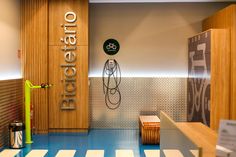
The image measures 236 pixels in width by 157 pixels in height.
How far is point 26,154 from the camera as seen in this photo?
546cm

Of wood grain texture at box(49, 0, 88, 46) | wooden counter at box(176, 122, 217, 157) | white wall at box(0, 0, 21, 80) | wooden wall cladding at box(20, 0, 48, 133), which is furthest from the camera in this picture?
wood grain texture at box(49, 0, 88, 46)

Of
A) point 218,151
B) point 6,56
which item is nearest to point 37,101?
point 6,56

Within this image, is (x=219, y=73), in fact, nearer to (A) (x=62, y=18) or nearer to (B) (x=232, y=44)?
(B) (x=232, y=44)

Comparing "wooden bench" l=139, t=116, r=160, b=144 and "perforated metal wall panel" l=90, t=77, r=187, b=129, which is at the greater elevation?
"perforated metal wall panel" l=90, t=77, r=187, b=129

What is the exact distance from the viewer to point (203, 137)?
2.80 m

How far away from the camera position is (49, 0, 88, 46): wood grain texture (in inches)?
283

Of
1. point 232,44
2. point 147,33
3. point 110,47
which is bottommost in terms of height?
point 232,44

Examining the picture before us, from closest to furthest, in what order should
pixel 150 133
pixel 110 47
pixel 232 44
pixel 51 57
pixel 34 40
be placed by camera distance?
pixel 232 44 → pixel 150 133 → pixel 34 40 → pixel 51 57 → pixel 110 47

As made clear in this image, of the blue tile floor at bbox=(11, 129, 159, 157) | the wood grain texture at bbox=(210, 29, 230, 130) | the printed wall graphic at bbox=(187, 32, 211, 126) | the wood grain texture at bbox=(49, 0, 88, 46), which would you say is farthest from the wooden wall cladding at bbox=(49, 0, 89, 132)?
the wood grain texture at bbox=(210, 29, 230, 130)

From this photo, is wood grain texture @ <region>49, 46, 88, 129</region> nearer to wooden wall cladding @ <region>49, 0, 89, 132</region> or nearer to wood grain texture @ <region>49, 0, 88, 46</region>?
wooden wall cladding @ <region>49, 0, 89, 132</region>

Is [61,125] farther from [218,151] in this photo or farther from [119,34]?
[218,151]

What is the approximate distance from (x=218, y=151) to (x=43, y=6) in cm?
606

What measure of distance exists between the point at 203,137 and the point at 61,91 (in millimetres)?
4907

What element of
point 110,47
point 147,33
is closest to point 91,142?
point 110,47
